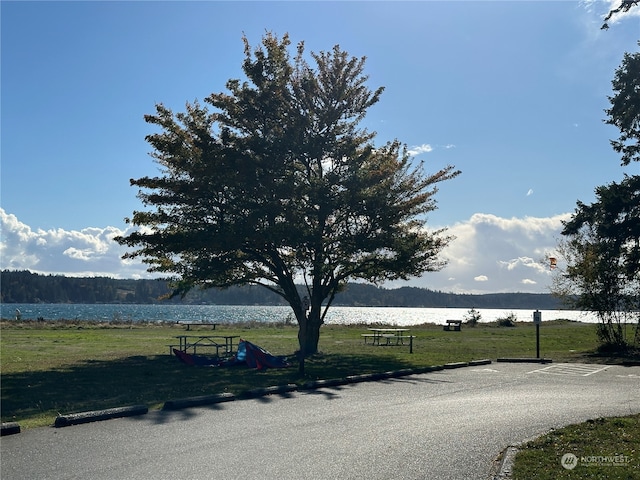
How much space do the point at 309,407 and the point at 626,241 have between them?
61.3 feet

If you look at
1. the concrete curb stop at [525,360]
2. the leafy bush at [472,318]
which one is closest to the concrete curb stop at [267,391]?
the concrete curb stop at [525,360]

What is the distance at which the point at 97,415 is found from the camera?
1003 cm

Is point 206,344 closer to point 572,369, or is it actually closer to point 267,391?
point 267,391

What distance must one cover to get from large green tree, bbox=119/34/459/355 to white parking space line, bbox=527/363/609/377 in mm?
7038

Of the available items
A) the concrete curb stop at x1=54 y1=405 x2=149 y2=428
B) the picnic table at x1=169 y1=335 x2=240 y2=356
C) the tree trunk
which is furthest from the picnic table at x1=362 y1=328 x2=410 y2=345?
the concrete curb stop at x1=54 y1=405 x2=149 y2=428

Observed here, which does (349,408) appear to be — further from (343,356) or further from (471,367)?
(343,356)

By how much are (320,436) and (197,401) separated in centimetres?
369

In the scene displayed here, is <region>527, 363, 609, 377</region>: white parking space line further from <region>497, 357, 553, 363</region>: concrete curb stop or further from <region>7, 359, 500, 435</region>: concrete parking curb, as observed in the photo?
<region>7, 359, 500, 435</region>: concrete parking curb

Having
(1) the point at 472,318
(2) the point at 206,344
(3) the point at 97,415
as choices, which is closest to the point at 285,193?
(2) the point at 206,344

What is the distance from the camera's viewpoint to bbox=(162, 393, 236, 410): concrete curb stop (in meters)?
11.2

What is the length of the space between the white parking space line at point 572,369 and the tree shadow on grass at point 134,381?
460cm

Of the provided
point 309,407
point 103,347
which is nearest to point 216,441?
point 309,407

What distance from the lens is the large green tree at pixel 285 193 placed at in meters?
22.6

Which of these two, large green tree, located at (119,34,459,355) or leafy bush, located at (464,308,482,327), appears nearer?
large green tree, located at (119,34,459,355)
